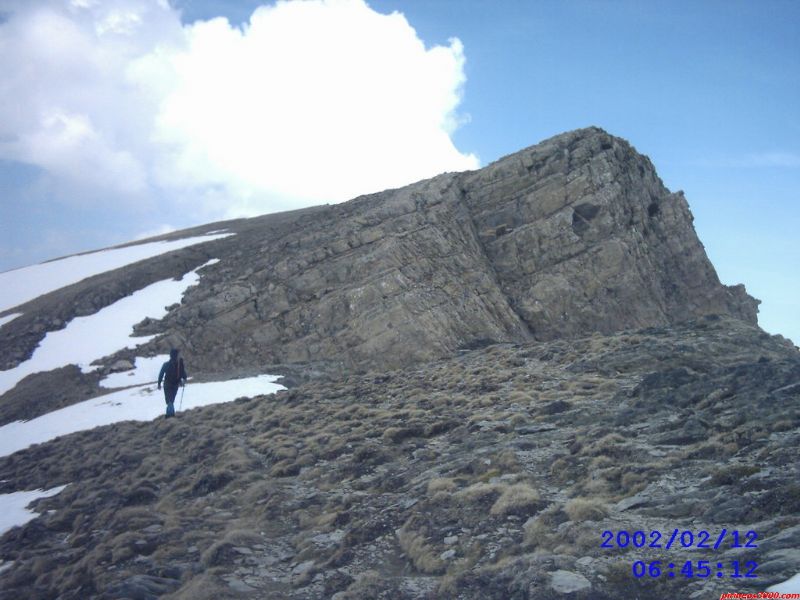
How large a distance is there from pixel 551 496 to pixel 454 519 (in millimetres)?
1776

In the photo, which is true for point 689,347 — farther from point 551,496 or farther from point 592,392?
point 551,496

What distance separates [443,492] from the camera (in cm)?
1170

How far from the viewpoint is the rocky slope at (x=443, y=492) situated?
27.9ft

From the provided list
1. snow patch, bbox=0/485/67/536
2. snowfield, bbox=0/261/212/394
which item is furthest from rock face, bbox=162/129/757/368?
snow patch, bbox=0/485/67/536

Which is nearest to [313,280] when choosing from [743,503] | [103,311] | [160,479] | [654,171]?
[103,311]

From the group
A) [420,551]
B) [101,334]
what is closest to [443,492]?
[420,551]

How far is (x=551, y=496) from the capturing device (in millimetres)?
10891

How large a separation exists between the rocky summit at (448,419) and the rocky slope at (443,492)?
0.06 metres

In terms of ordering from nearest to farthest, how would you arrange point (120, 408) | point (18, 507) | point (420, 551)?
point (420, 551), point (18, 507), point (120, 408)

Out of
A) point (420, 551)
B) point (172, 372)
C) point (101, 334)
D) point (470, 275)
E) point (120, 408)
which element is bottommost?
point (420, 551)

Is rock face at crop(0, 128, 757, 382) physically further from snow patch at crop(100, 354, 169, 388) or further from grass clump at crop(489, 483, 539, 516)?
grass clump at crop(489, 483, 539, 516)

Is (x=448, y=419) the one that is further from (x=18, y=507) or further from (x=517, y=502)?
(x=18, y=507)

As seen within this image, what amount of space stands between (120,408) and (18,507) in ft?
30.1

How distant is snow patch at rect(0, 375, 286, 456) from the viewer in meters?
25.4
